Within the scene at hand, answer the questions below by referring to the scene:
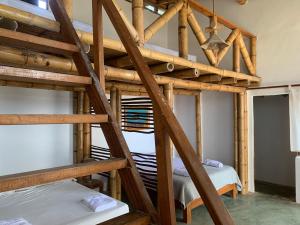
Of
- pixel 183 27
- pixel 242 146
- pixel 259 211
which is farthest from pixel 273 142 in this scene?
pixel 183 27

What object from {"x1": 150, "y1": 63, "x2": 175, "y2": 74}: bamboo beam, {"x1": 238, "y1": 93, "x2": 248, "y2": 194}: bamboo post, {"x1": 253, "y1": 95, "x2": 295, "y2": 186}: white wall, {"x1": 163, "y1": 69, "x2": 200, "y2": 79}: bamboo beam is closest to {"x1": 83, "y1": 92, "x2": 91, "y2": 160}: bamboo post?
{"x1": 163, "y1": 69, "x2": 200, "y2": 79}: bamboo beam

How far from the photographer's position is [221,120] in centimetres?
552

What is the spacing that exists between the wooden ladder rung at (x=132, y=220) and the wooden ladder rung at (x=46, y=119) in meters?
0.52

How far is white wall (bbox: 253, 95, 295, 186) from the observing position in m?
5.30

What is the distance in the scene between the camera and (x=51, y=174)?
1.07 metres

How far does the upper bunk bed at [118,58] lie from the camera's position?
1.78 meters

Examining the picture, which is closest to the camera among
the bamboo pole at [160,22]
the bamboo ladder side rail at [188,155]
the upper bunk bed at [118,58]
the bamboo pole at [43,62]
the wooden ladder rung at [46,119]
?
the bamboo ladder side rail at [188,155]

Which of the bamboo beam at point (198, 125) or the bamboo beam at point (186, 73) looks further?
the bamboo beam at point (198, 125)

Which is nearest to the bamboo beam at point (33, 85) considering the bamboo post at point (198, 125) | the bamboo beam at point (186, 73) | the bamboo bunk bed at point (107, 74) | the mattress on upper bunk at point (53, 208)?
the bamboo bunk bed at point (107, 74)

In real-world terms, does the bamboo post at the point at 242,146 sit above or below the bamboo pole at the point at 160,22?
below

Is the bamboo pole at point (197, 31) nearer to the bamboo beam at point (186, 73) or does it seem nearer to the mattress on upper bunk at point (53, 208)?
the bamboo beam at point (186, 73)

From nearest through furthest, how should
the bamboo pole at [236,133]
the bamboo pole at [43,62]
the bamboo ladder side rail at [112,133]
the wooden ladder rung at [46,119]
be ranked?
1. the wooden ladder rung at [46,119]
2. the bamboo ladder side rail at [112,133]
3. the bamboo pole at [43,62]
4. the bamboo pole at [236,133]

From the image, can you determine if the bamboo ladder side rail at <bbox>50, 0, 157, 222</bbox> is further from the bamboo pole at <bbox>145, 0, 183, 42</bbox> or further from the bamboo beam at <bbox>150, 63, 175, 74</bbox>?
the bamboo beam at <bbox>150, 63, 175, 74</bbox>

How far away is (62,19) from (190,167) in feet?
5.02
